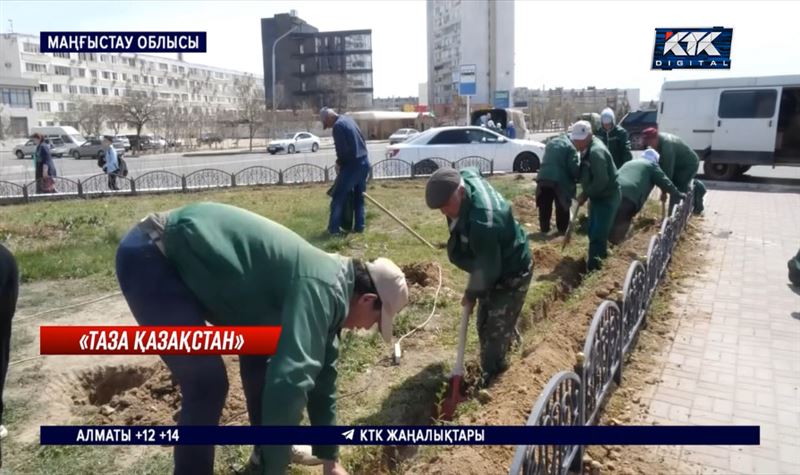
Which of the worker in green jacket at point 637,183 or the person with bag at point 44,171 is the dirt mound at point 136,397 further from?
the person with bag at point 44,171

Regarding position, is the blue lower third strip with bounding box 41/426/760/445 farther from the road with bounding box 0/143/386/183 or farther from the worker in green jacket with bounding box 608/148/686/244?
the road with bounding box 0/143/386/183

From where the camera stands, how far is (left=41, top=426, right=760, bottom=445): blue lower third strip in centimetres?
228

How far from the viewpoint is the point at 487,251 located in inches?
136

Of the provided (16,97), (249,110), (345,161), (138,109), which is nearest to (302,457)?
(345,161)

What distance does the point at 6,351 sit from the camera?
9.41ft

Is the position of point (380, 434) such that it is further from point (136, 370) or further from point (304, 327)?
point (136, 370)

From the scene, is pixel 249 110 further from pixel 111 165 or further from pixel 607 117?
pixel 607 117

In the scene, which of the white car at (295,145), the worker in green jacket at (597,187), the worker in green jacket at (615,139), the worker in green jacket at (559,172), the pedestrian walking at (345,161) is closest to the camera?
the worker in green jacket at (597,187)

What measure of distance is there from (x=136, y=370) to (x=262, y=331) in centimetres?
274

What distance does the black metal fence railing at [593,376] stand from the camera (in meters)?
2.34

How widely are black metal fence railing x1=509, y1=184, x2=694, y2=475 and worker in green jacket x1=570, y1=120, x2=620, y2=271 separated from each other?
75cm

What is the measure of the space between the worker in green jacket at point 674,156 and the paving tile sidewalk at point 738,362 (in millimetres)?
1203

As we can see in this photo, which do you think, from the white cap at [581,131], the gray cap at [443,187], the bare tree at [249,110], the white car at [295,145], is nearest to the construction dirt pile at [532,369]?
the gray cap at [443,187]

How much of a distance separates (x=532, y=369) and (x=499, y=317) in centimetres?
39
